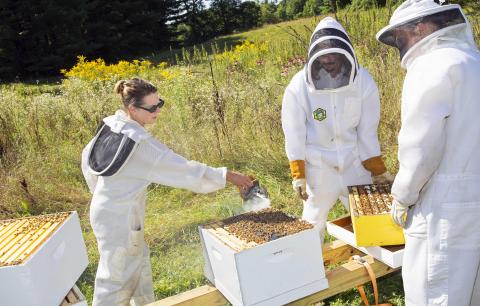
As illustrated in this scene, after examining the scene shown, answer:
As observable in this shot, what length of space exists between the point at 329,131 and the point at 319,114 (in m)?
0.15

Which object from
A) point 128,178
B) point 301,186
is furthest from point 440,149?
point 128,178

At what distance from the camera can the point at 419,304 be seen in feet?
7.46

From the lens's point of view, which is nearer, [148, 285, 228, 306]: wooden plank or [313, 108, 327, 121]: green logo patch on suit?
[148, 285, 228, 306]: wooden plank

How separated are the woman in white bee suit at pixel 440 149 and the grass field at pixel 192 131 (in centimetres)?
255

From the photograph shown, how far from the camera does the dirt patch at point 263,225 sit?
7.19 ft

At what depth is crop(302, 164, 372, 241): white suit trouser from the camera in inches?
131

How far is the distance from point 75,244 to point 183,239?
7.36ft

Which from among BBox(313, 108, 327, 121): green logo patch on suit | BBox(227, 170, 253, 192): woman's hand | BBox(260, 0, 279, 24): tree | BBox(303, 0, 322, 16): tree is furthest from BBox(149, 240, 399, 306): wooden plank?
BBox(260, 0, 279, 24): tree

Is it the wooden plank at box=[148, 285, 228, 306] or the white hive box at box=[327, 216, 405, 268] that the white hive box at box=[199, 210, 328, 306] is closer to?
the wooden plank at box=[148, 285, 228, 306]

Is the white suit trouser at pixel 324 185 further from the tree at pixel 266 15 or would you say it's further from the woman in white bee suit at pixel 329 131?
the tree at pixel 266 15

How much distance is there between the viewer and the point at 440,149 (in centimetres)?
206

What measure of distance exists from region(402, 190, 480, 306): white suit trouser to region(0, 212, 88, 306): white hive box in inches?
72.2

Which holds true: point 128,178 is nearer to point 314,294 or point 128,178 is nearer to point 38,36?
point 314,294

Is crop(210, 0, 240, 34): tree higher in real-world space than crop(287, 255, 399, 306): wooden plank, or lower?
higher
